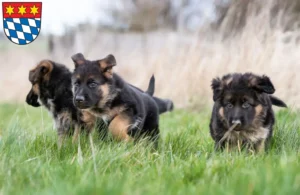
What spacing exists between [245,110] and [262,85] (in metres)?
0.30

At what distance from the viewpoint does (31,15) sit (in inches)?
262

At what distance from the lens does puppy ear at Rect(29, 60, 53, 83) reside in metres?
6.23

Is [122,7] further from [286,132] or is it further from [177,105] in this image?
[286,132]

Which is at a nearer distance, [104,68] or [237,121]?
[237,121]

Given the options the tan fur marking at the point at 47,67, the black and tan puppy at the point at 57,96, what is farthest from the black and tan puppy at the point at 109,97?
the tan fur marking at the point at 47,67

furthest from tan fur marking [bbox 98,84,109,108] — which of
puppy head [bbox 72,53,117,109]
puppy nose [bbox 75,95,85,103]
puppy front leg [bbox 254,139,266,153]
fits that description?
puppy front leg [bbox 254,139,266,153]

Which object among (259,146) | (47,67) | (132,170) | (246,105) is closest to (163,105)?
(47,67)

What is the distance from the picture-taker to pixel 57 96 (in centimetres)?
613

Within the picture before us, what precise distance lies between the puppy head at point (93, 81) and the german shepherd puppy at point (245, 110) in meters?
1.19

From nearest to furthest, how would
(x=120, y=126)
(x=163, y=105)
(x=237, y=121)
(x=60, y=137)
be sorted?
(x=237, y=121)
(x=60, y=137)
(x=120, y=126)
(x=163, y=105)

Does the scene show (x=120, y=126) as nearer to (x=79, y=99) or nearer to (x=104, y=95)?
(x=104, y=95)

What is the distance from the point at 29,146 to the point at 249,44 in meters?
6.18

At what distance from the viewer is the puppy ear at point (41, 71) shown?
6.23 m

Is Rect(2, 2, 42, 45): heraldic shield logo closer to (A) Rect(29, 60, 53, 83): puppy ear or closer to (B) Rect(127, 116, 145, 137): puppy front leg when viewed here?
(A) Rect(29, 60, 53, 83): puppy ear
